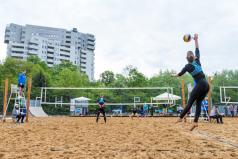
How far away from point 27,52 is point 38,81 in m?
68.6

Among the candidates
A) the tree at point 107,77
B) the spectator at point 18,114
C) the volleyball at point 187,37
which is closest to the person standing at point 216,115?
the volleyball at point 187,37

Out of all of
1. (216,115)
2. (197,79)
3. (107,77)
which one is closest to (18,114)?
(216,115)

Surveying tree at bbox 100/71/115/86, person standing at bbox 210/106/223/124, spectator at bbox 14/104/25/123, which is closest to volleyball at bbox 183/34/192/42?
person standing at bbox 210/106/223/124

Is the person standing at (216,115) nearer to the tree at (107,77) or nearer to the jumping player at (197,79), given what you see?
the jumping player at (197,79)

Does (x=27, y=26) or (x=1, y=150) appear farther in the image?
(x=27, y=26)

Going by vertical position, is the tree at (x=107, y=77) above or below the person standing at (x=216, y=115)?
above

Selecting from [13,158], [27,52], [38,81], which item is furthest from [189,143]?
[27,52]

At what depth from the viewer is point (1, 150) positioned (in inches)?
225

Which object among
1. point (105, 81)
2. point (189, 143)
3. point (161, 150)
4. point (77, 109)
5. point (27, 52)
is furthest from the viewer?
point (27, 52)

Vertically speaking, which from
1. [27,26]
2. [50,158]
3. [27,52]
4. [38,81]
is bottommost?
[50,158]

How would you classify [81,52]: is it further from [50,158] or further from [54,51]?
[50,158]

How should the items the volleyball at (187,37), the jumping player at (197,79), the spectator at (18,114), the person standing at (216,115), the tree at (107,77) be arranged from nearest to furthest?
1. the jumping player at (197,79)
2. the volleyball at (187,37)
3. the spectator at (18,114)
4. the person standing at (216,115)
5. the tree at (107,77)

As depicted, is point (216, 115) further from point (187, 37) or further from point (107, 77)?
point (107, 77)

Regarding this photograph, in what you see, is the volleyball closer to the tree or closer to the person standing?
the person standing
